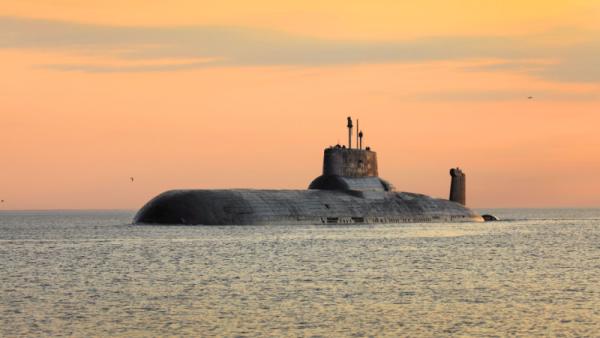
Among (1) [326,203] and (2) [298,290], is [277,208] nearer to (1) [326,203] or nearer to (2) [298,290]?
(1) [326,203]

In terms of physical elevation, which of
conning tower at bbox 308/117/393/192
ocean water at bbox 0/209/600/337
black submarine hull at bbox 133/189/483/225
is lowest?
ocean water at bbox 0/209/600/337

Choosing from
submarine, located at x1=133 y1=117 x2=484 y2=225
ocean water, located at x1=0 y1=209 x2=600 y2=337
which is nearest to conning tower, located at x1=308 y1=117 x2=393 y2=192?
submarine, located at x1=133 y1=117 x2=484 y2=225

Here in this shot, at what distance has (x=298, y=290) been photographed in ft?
129

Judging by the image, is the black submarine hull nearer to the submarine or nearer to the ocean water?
the submarine

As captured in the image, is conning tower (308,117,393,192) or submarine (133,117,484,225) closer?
submarine (133,117,484,225)

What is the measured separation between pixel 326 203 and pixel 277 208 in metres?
6.79

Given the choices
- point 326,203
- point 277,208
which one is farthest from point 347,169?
point 277,208

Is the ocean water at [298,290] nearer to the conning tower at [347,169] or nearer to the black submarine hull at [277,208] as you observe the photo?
the black submarine hull at [277,208]

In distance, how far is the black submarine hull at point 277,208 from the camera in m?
91.6

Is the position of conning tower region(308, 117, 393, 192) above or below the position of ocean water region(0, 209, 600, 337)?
above

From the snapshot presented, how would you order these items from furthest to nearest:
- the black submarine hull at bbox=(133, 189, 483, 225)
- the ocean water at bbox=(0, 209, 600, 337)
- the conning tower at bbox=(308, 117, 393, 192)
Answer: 1. the conning tower at bbox=(308, 117, 393, 192)
2. the black submarine hull at bbox=(133, 189, 483, 225)
3. the ocean water at bbox=(0, 209, 600, 337)

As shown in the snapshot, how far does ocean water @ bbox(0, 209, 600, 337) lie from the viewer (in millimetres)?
29109

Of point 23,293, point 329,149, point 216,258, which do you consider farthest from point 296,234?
point 23,293

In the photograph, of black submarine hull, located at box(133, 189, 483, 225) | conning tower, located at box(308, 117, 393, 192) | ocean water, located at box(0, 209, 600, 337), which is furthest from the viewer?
conning tower, located at box(308, 117, 393, 192)
